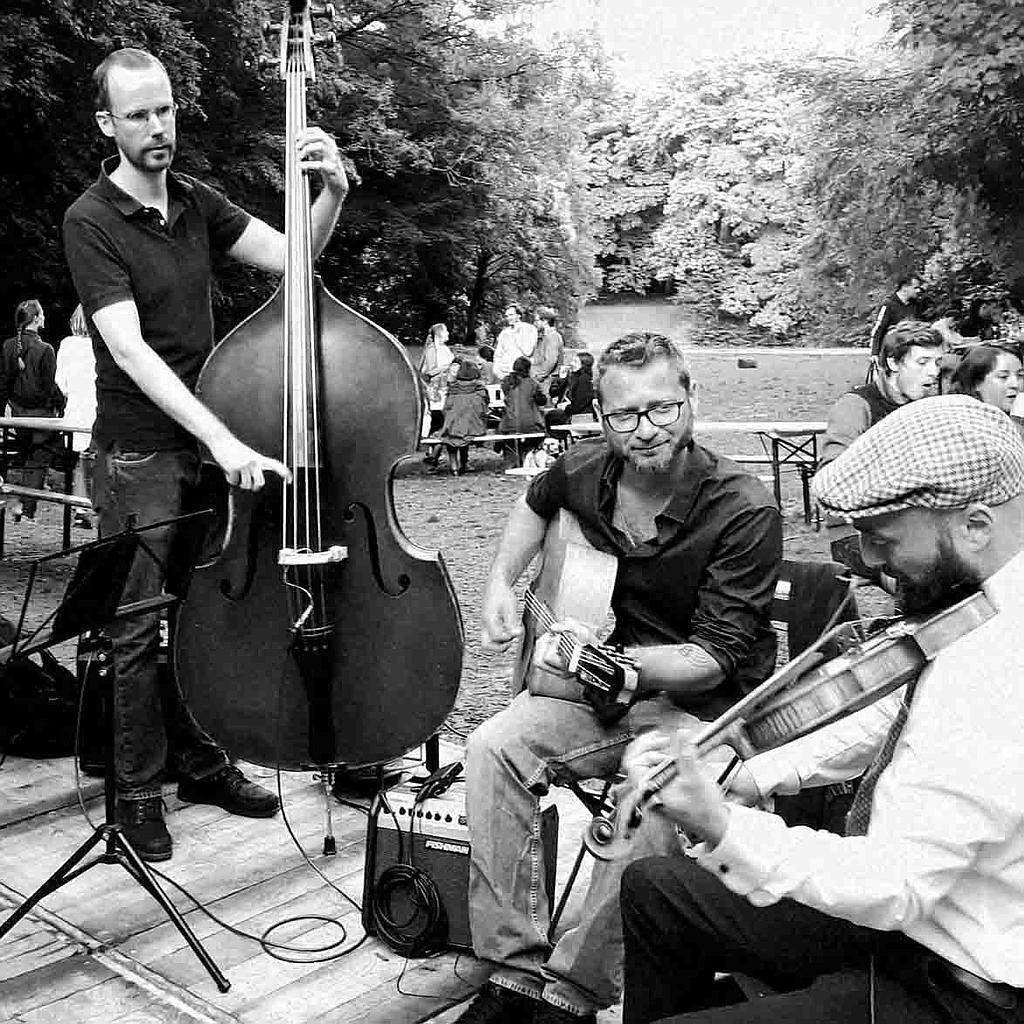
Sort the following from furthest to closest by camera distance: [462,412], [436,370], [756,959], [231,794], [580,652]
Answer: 1. [436,370]
2. [462,412]
3. [231,794]
4. [580,652]
5. [756,959]

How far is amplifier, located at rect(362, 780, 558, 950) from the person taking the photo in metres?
2.96

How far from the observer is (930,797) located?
162 cm

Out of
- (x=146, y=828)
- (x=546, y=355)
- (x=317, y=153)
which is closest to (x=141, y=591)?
(x=146, y=828)

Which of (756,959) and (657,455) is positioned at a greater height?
(657,455)

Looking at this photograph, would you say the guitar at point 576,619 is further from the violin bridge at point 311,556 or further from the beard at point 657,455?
the violin bridge at point 311,556

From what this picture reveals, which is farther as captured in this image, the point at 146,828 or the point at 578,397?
the point at 578,397

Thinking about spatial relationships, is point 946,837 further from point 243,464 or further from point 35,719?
point 35,719

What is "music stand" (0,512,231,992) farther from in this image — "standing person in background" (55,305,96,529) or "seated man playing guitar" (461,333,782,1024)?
"standing person in background" (55,305,96,529)

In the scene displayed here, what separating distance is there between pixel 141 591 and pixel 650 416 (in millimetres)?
1533

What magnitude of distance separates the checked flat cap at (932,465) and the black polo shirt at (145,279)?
7.24 feet

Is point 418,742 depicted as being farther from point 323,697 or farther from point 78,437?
point 78,437

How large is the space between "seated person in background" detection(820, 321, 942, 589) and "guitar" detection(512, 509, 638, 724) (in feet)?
6.52

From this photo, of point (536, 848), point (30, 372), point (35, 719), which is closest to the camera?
point (536, 848)

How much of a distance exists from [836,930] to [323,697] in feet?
5.12
